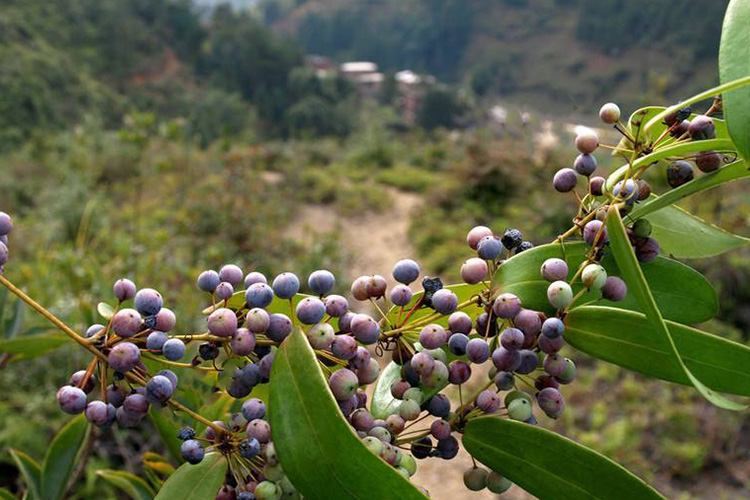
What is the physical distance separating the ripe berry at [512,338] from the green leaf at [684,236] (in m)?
0.20

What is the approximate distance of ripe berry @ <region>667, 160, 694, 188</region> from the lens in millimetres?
511

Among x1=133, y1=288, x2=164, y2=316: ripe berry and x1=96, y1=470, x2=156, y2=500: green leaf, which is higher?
x1=133, y1=288, x2=164, y2=316: ripe berry

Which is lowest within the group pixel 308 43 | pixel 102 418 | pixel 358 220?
pixel 308 43

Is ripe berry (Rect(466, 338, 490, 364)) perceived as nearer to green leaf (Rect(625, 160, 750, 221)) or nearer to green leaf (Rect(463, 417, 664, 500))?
green leaf (Rect(463, 417, 664, 500))

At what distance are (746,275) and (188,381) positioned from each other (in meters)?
4.74

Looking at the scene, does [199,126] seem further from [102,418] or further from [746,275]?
[102,418]

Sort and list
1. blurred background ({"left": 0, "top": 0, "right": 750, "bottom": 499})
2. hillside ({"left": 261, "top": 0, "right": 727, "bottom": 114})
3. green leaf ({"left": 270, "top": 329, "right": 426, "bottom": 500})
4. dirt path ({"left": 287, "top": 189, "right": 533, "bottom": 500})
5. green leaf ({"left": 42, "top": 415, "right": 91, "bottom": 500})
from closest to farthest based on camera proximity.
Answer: green leaf ({"left": 270, "top": 329, "right": 426, "bottom": 500}) < green leaf ({"left": 42, "top": 415, "right": 91, "bottom": 500}) < blurred background ({"left": 0, "top": 0, "right": 750, "bottom": 499}) < dirt path ({"left": 287, "top": 189, "right": 533, "bottom": 500}) < hillside ({"left": 261, "top": 0, "right": 727, "bottom": 114})

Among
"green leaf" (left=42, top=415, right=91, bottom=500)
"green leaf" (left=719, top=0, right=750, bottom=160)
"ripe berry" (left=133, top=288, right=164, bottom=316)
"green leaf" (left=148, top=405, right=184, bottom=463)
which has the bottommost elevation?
"green leaf" (left=42, top=415, right=91, bottom=500)

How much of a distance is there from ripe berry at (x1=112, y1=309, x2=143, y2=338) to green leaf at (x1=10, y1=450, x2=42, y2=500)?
538mm

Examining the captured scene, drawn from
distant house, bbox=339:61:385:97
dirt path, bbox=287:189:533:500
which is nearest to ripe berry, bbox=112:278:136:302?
dirt path, bbox=287:189:533:500

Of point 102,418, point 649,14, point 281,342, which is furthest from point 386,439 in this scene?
point 649,14

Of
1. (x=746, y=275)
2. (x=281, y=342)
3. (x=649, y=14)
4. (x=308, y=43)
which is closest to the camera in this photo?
(x=281, y=342)

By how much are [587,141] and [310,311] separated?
29 centimetres

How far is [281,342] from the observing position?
44cm
